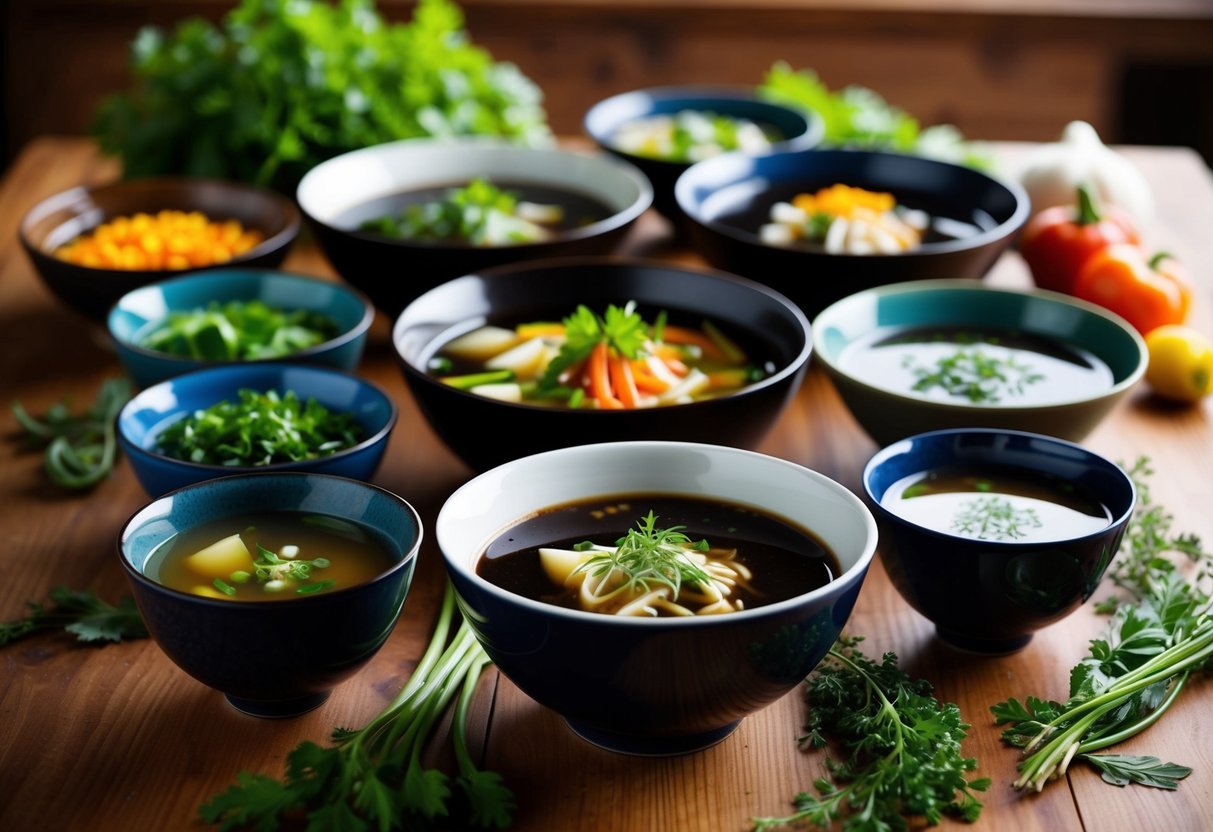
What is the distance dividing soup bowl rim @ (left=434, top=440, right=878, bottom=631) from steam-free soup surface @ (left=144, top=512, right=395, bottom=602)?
0.10 meters

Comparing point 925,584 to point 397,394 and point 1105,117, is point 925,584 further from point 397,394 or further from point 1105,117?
point 1105,117

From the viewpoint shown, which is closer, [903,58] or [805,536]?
[805,536]

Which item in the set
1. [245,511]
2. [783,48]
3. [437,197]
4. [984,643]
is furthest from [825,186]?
[783,48]

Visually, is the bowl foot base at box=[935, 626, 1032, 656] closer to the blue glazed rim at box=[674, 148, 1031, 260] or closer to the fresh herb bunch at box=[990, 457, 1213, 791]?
the fresh herb bunch at box=[990, 457, 1213, 791]

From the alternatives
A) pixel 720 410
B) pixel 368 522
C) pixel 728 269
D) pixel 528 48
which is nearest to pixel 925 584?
pixel 720 410

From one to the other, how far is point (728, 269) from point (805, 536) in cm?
98

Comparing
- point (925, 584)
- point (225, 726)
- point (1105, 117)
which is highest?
point (925, 584)

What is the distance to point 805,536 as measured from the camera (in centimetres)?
148

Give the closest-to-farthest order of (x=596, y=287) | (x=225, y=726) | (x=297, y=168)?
(x=225, y=726) → (x=596, y=287) → (x=297, y=168)

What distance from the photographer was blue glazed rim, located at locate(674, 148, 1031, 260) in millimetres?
2482

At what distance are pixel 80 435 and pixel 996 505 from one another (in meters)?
1.40

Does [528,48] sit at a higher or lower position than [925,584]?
lower

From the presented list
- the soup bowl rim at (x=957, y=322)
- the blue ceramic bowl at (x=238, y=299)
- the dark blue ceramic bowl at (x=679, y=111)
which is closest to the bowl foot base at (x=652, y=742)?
the soup bowl rim at (x=957, y=322)

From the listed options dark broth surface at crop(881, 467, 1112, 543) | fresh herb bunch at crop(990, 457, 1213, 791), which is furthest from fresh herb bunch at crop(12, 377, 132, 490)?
fresh herb bunch at crop(990, 457, 1213, 791)
